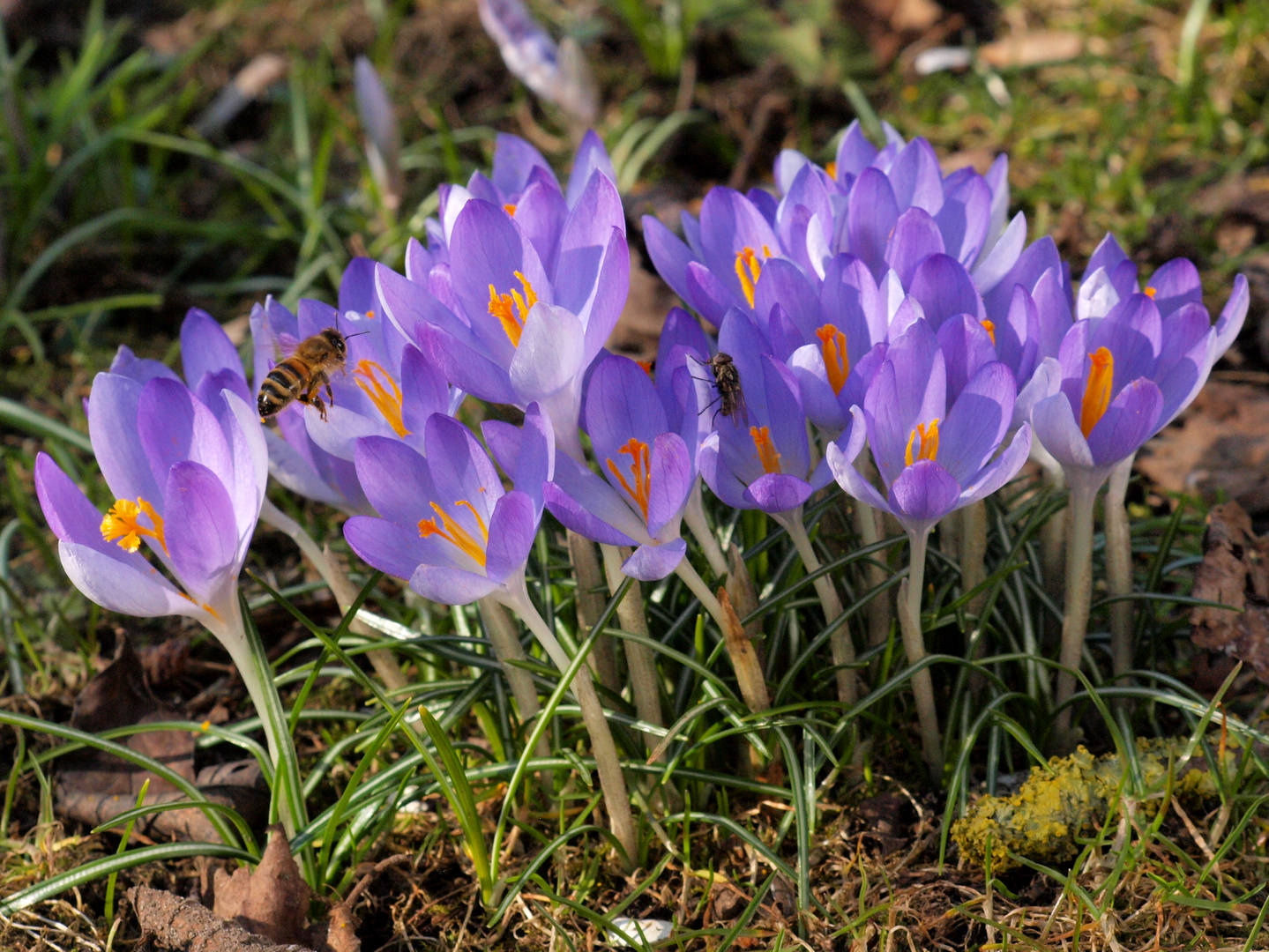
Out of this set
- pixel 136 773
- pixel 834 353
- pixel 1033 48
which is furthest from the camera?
pixel 1033 48

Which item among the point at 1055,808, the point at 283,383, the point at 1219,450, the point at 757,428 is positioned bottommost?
the point at 1219,450

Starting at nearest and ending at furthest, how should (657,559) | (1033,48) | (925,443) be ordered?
1. (657,559)
2. (925,443)
3. (1033,48)

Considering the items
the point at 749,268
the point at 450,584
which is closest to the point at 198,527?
the point at 450,584

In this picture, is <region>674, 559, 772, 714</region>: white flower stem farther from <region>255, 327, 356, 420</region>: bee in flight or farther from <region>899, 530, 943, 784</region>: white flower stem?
<region>255, 327, 356, 420</region>: bee in flight

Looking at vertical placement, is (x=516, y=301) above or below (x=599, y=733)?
above

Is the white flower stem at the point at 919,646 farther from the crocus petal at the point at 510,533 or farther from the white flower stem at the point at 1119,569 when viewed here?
the crocus petal at the point at 510,533

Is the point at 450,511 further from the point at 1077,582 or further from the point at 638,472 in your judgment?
the point at 1077,582
